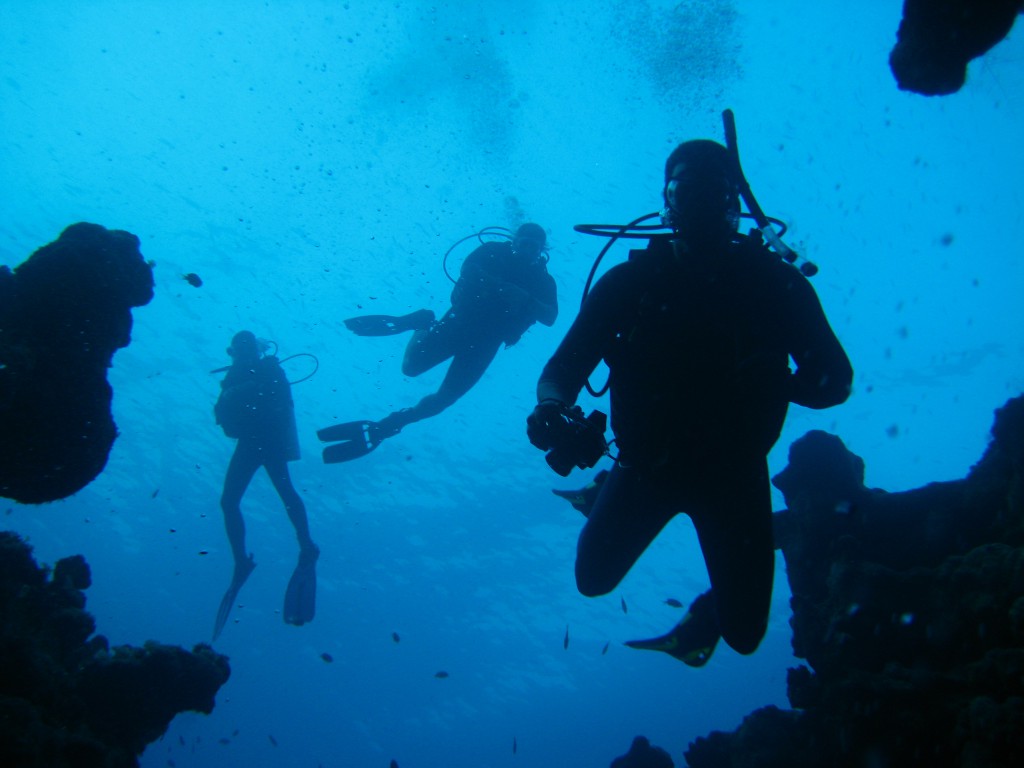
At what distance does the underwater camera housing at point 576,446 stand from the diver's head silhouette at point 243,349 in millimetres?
12342

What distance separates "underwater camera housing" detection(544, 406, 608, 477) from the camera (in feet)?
8.64

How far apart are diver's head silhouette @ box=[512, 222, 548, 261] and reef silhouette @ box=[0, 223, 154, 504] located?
670 cm

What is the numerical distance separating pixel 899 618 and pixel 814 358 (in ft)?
16.9

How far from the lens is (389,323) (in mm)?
11266

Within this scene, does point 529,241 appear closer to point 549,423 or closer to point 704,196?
point 704,196

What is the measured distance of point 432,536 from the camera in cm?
3481

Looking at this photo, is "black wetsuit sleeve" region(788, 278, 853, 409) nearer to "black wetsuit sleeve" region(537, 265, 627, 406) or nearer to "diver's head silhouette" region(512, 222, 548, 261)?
"black wetsuit sleeve" region(537, 265, 627, 406)

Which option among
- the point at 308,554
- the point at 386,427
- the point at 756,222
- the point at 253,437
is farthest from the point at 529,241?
the point at 308,554

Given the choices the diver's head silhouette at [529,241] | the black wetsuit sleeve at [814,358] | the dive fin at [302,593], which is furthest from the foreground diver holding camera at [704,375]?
the dive fin at [302,593]

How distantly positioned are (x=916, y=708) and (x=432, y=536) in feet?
104

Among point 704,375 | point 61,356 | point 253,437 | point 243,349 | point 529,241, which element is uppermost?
point 529,241

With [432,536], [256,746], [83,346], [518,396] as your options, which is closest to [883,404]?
[518,396]

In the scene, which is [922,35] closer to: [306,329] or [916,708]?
[916,708]

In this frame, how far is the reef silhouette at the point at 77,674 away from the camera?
5348mm
